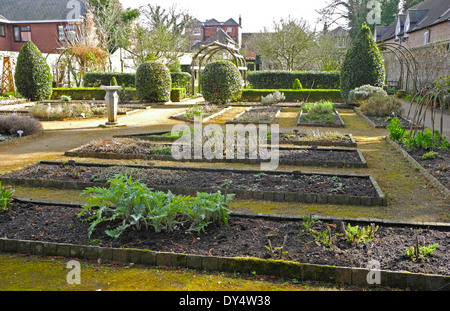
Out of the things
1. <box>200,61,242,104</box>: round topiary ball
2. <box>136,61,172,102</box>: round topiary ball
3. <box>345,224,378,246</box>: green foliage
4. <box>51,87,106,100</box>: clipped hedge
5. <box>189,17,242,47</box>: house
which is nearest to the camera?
<box>345,224,378,246</box>: green foliage

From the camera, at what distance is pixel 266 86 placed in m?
22.2

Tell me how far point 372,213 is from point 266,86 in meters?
18.1

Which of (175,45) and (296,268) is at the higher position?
(175,45)

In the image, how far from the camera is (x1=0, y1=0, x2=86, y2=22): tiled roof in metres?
32.0

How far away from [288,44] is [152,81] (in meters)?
12.7

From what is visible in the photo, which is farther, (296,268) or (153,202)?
(153,202)

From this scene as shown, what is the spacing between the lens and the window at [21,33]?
106ft

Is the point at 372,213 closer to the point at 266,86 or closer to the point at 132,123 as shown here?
the point at 132,123

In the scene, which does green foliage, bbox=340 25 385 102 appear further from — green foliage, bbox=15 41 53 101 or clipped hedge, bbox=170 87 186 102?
green foliage, bbox=15 41 53 101

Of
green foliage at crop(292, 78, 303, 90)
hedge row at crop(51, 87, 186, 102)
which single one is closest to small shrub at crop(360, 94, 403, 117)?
green foliage at crop(292, 78, 303, 90)

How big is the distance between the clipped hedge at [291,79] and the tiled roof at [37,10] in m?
17.9

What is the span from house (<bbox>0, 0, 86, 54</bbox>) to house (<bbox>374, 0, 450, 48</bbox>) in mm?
24649

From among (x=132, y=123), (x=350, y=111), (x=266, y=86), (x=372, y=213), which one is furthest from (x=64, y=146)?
(x=266, y=86)

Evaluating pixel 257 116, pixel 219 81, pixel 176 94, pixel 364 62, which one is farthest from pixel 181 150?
pixel 176 94
